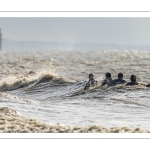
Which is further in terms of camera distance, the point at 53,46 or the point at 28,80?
the point at 28,80

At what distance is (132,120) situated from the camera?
9789mm

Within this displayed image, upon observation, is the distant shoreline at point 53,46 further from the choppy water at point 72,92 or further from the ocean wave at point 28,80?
the ocean wave at point 28,80

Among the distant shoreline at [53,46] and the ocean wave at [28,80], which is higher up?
the distant shoreline at [53,46]

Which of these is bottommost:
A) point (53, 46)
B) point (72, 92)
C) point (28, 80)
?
point (72, 92)

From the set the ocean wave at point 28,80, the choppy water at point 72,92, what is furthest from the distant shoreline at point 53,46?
the ocean wave at point 28,80

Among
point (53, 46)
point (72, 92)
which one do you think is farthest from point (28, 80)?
point (72, 92)

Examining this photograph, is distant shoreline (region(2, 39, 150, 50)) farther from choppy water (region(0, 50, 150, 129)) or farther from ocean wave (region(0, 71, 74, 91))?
ocean wave (region(0, 71, 74, 91))

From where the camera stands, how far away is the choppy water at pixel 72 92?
33.0ft

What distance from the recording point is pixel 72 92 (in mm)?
13570

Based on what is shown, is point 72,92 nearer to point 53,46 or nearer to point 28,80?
point 53,46

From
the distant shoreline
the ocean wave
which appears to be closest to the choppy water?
the ocean wave

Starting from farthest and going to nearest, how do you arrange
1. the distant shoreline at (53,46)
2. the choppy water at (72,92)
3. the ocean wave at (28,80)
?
the ocean wave at (28,80)
the distant shoreline at (53,46)
the choppy water at (72,92)

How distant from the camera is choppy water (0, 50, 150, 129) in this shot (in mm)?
10047
